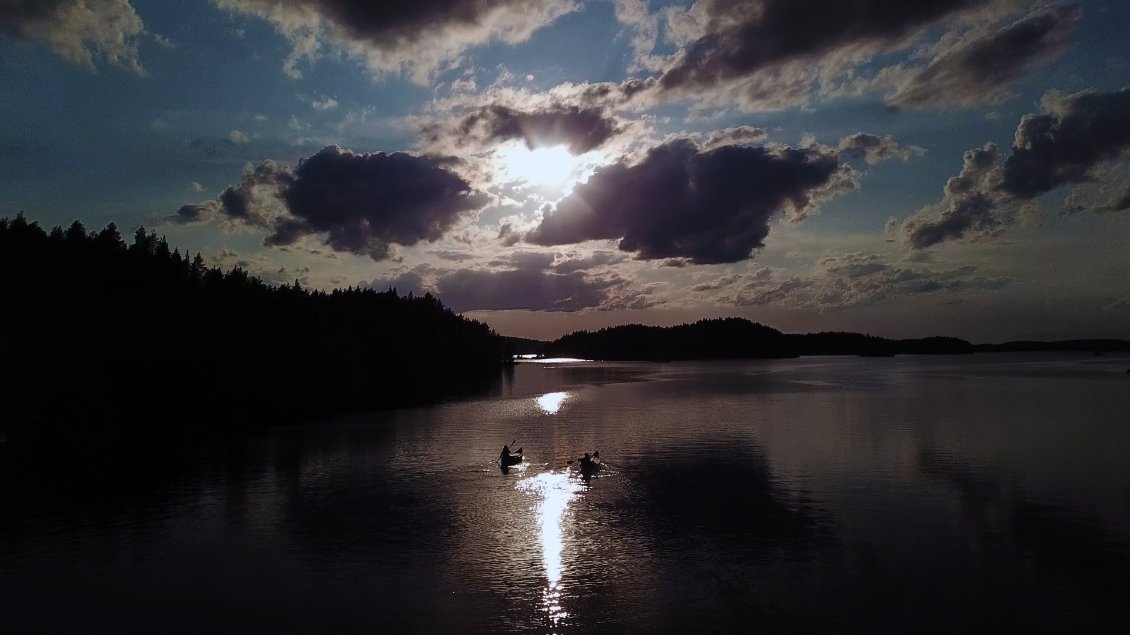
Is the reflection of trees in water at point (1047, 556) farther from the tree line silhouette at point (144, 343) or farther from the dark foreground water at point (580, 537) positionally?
the tree line silhouette at point (144, 343)

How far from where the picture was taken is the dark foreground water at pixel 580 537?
24344 mm

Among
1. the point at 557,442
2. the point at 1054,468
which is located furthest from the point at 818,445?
the point at 557,442

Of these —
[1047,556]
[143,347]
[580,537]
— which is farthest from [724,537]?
[143,347]

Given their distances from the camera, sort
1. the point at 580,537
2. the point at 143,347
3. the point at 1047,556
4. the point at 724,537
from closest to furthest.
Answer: the point at 1047,556 < the point at 580,537 < the point at 724,537 < the point at 143,347

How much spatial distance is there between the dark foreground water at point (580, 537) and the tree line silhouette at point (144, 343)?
47.0 ft

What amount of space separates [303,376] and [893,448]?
91.8m

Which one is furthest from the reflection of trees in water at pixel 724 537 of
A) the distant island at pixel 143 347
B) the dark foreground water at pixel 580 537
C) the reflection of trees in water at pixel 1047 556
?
the distant island at pixel 143 347

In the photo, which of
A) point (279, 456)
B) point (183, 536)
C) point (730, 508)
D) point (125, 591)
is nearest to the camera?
point (125, 591)

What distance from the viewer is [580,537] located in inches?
1309

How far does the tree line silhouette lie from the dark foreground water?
564 inches

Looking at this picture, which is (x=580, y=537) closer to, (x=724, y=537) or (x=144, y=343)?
(x=724, y=537)

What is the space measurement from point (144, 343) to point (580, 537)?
76.4m

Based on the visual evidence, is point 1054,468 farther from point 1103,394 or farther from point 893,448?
point 1103,394

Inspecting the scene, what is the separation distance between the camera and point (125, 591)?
26.7 meters
